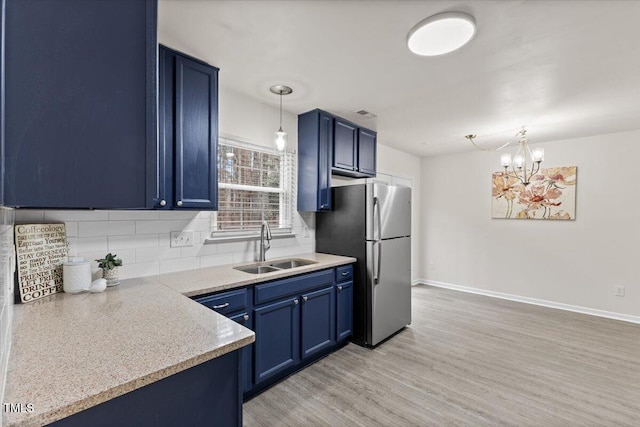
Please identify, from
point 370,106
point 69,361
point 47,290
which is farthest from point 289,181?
point 69,361

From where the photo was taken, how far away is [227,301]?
1958mm

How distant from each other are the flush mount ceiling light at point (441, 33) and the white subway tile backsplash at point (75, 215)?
2.23 meters

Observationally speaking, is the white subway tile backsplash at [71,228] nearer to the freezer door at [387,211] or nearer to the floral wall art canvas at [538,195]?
the freezer door at [387,211]

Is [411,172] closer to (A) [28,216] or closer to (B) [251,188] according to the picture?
(B) [251,188]

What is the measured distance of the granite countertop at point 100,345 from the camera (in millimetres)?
773

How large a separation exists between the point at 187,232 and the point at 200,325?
51.5 inches

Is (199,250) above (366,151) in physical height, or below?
below

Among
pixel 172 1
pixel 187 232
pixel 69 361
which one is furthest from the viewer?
pixel 187 232

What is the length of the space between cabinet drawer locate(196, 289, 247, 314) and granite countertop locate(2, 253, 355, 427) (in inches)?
9.5

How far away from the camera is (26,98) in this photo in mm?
762

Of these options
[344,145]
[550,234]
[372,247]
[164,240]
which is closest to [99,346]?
[164,240]

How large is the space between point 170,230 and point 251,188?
836mm

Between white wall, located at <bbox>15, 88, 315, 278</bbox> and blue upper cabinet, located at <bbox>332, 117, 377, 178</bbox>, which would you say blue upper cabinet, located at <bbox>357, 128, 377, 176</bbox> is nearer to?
blue upper cabinet, located at <bbox>332, 117, 377, 178</bbox>

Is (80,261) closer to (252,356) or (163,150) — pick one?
(163,150)
